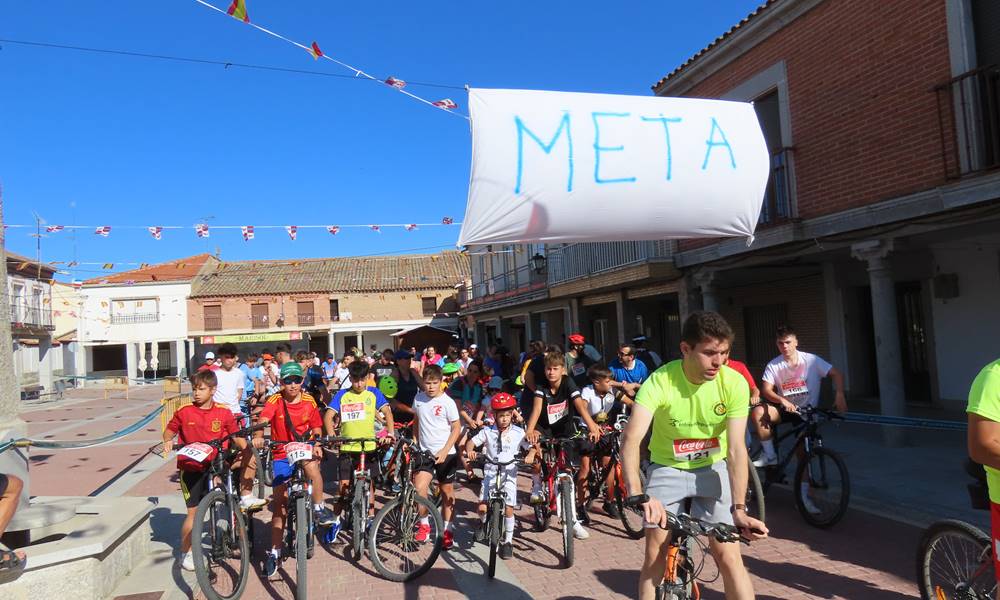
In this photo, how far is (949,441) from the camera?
8.77m

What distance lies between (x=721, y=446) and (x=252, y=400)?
9.31 meters

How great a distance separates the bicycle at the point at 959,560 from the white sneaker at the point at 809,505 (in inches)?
77.1

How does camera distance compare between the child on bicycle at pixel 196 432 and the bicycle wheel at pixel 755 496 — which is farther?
the bicycle wheel at pixel 755 496

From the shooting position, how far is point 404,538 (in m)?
5.09

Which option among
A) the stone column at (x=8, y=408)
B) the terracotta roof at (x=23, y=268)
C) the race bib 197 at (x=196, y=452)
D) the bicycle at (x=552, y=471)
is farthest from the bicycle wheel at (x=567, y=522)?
the terracotta roof at (x=23, y=268)

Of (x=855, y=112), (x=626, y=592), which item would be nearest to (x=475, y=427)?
(x=626, y=592)

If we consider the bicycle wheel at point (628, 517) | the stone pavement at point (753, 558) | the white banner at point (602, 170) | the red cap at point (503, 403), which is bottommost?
the stone pavement at point (753, 558)

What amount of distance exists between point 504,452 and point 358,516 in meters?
1.29

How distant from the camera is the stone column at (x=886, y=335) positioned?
28.4ft

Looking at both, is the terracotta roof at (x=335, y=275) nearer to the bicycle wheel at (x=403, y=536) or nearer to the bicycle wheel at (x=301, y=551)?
the bicycle wheel at (x=403, y=536)

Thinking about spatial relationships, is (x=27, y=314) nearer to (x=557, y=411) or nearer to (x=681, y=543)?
(x=557, y=411)

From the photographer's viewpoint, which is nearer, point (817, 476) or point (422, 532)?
point (422, 532)

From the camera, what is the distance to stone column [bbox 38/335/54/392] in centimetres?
3647

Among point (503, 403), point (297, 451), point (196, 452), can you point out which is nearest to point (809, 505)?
point (503, 403)
